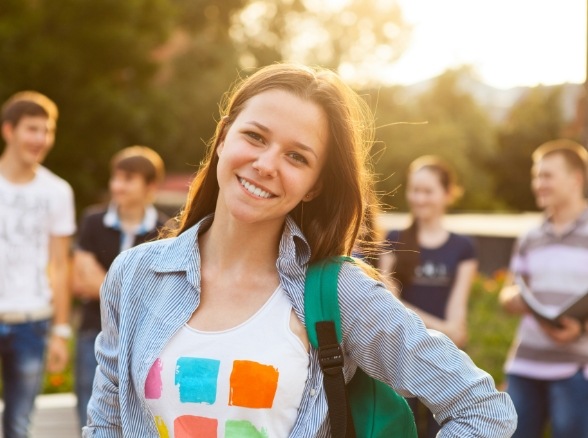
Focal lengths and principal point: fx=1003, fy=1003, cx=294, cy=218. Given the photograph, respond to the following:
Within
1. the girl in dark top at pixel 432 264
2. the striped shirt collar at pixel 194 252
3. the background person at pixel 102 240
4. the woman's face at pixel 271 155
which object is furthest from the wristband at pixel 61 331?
the woman's face at pixel 271 155

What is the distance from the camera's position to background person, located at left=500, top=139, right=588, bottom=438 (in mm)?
5160

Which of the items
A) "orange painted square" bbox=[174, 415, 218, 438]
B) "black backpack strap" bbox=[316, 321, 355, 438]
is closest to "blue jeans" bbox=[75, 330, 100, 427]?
"orange painted square" bbox=[174, 415, 218, 438]

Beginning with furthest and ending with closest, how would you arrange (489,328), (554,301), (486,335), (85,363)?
1. (489,328)
2. (486,335)
3. (85,363)
4. (554,301)

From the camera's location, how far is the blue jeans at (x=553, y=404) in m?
5.10

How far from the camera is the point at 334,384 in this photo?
2.21 metres

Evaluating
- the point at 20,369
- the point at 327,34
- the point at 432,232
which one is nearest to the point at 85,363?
the point at 20,369

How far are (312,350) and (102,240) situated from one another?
3986 mm

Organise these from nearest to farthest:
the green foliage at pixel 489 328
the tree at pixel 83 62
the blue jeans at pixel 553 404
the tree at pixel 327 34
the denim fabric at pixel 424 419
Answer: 1. the denim fabric at pixel 424 419
2. the blue jeans at pixel 553 404
3. the green foliage at pixel 489 328
4. the tree at pixel 83 62
5. the tree at pixel 327 34

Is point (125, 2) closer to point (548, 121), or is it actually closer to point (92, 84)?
point (92, 84)

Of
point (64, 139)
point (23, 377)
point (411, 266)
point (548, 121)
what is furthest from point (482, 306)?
point (548, 121)

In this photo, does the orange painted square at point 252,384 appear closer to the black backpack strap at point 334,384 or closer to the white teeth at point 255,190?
the black backpack strap at point 334,384

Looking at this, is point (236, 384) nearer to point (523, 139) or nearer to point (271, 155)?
point (271, 155)

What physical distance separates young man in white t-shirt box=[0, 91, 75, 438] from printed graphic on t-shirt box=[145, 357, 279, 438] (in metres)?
3.66

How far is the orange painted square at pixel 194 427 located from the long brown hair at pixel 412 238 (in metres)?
3.34
